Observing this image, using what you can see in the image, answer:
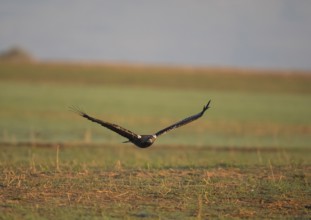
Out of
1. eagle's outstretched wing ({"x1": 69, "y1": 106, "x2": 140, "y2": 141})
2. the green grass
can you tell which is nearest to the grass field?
the green grass

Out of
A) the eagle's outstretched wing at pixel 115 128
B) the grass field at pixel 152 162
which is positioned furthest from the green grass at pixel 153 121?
the eagle's outstretched wing at pixel 115 128

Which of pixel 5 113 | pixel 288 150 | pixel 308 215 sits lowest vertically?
pixel 308 215

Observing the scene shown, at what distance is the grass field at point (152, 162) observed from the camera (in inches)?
402

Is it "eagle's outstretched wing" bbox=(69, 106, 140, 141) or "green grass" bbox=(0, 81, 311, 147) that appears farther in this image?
"green grass" bbox=(0, 81, 311, 147)

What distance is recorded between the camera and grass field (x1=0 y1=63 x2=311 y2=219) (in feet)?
33.5

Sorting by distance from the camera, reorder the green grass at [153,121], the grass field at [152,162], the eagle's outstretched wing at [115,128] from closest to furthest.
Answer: the grass field at [152,162] < the eagle's outstretched wing at [115,128] < the green grass at [153,121]

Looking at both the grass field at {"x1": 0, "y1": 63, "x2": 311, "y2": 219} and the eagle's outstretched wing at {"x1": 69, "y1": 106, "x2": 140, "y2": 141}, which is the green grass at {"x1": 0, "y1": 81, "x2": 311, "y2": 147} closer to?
the grass field at {"x1": 0, "y1": 63, "x2": 311, "y2": 219}

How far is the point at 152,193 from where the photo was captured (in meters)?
11.1

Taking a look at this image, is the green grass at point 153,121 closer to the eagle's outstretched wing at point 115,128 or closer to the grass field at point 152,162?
the grass field at point 152,162

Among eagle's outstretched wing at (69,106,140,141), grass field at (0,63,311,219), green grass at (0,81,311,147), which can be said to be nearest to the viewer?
grass field at (0,63,311,219)

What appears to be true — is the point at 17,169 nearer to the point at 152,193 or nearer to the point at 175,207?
the point at 152,193

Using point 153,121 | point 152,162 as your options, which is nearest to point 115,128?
point 152,162

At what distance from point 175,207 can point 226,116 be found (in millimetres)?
29518

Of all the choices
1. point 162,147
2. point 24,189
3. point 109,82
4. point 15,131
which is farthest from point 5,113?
point 109,82
